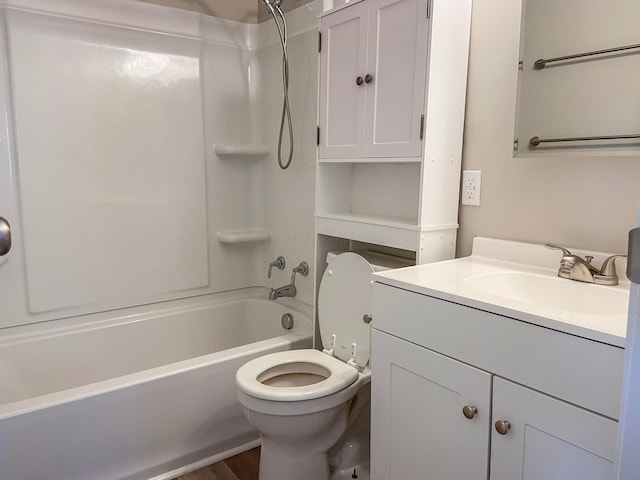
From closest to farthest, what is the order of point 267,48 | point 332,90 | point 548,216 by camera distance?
point 548,216
point 332,90
point 267,48

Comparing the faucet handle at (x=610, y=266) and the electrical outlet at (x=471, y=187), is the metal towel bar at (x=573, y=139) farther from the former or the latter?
the faucet handle at (x=610, y=266)

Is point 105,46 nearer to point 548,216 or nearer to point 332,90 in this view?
point 332,90

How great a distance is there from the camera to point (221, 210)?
8.99 feet

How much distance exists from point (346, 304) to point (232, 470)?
84 centimetres

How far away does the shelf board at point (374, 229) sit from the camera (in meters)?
1.65

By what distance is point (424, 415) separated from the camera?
134cm

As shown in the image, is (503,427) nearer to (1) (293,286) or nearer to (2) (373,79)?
(2) (373,79)

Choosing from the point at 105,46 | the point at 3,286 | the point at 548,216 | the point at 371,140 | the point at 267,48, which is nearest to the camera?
the point at 548,216

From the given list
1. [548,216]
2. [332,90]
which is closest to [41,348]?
[332,90]

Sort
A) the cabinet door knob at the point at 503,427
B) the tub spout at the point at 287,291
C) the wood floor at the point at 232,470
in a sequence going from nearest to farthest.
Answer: the cabinet door knob at the point at 503,427
the wood floor at the point at 232,470
the tub spout at the point at 287,291

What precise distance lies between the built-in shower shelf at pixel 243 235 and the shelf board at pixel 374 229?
766 millimetres

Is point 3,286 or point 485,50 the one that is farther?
point 3,286

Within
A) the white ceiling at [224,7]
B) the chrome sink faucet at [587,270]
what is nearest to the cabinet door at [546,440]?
the chrome sink faucet at [587,270]

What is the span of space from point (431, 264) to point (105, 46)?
73.0 inches
